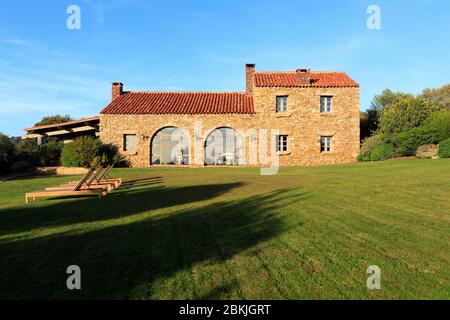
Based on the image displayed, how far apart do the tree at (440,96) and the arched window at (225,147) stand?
2583 centimetres

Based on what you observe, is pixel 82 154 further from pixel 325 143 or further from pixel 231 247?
pixel 231 247

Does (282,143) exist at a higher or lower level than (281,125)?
lower

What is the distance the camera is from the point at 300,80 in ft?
78.1

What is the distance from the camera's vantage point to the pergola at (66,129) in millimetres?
24469

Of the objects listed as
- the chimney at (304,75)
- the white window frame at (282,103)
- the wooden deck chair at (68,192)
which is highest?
the chimney at (304,75)

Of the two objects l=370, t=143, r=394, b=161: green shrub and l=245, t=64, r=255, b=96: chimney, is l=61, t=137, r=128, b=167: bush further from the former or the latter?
l=370, t=143, r=394, b=161: green shrub

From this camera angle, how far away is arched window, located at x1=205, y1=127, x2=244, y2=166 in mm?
23391

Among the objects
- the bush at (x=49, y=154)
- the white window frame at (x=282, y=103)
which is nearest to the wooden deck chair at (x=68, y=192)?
the bush at (x=49, y=154)

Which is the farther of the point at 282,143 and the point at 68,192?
the point at 282,143

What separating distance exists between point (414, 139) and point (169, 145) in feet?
50.5

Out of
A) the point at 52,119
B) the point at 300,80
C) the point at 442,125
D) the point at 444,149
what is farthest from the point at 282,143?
the point at 52,119

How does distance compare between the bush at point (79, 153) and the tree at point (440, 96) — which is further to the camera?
the tree at point (440, 96)

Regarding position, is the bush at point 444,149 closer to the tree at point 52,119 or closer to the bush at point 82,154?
the bush at point 82,154
